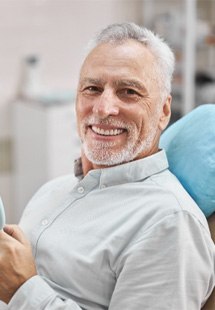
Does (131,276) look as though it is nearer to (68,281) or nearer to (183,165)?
(68,281)

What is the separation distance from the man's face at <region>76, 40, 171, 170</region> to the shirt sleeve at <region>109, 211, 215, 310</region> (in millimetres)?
267

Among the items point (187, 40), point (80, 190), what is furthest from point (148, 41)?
point (187, 40)

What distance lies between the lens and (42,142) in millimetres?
3523

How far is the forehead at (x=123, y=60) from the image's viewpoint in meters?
1.46

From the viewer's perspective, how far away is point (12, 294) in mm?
1368

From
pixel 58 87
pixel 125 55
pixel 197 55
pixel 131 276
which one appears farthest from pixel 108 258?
pixel 197 55

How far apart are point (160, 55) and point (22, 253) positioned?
0.60 metres

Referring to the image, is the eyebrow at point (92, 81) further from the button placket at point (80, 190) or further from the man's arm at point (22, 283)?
the man's arm at point (22, 283)

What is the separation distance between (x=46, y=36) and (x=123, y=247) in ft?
8.94

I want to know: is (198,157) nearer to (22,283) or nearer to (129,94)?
(129,94)

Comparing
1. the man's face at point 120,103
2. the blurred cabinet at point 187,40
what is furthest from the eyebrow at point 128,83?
the blurred cabinet at point 187,40

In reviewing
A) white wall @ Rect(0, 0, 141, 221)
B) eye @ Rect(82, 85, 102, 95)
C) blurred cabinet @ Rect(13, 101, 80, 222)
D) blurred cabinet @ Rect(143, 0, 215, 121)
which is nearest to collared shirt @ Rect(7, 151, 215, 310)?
eye @ Rect(82, 85, 102, 95)

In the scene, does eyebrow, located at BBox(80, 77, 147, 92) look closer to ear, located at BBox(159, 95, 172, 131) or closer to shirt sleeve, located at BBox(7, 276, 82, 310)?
ear, located at BBox(159, 95, 172, 131)

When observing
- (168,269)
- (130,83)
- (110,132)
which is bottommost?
(168,269)
